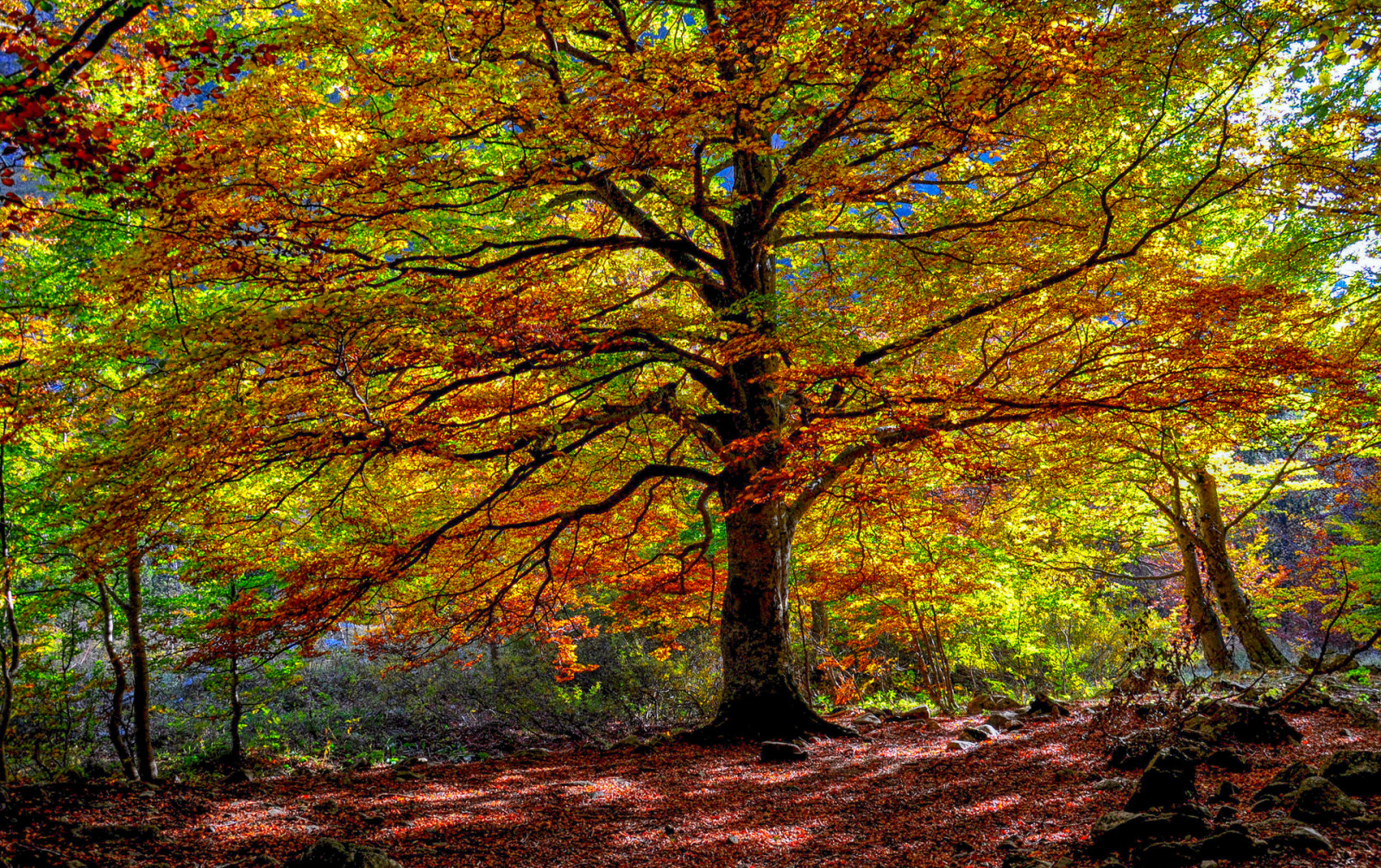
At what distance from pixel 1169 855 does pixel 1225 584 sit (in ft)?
33.5

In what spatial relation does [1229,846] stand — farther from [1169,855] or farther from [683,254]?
[683,254]

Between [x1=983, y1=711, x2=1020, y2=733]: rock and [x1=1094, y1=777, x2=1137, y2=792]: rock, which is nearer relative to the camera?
[x1=1094, y1=777, x2=1137, y2=792]: rock

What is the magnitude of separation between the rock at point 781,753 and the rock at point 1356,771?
4.13 meters

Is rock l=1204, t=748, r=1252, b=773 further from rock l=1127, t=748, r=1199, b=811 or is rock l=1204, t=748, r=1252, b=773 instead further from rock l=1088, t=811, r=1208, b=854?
rock l=1088, t=811, r=1208, b=854

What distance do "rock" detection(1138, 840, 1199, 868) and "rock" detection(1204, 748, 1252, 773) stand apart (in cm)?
205

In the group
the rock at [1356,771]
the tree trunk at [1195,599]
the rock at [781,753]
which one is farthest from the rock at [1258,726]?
the tree trunk at [1195,599]

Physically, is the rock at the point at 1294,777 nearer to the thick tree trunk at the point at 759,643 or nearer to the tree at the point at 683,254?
the tree at the point at 683,254

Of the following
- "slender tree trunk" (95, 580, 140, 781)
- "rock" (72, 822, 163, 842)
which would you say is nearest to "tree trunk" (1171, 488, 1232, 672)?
"rock" (72, 822, 163, 842)

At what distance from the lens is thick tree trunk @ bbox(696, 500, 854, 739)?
7652 mm

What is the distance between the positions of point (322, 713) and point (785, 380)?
14834 mm

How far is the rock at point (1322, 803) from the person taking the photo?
273 centimetres

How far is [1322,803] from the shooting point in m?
2.79

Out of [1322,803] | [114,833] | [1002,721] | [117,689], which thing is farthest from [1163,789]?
[117,689]

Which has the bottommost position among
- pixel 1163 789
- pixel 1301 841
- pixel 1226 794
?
pixel 1226 794
